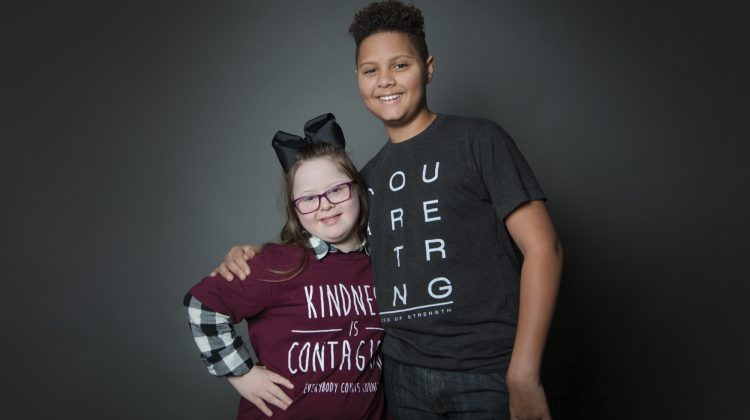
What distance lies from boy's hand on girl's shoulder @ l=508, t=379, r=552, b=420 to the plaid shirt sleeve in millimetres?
889

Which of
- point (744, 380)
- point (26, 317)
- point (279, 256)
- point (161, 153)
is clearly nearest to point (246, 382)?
point (279, 256)

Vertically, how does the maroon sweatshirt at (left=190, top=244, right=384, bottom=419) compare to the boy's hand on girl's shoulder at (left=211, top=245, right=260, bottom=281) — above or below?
below

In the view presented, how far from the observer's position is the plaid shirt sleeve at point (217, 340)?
2014mm

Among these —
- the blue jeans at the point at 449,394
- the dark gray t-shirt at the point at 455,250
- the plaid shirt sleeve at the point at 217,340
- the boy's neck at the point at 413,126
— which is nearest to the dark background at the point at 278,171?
the boy's neck at the point at 413,126

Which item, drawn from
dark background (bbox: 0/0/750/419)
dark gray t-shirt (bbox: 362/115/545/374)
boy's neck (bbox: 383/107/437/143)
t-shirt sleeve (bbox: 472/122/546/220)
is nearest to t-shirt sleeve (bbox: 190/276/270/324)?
dark gray t-shirt (bbox: 362/115/545/374)

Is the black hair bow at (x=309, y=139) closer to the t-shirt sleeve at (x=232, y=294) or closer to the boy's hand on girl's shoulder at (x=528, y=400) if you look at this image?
the t-shirt sleeve at (x=232, y=294)

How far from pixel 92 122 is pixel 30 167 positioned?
1.33 ft

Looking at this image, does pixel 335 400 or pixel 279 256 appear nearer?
pixel 335 400

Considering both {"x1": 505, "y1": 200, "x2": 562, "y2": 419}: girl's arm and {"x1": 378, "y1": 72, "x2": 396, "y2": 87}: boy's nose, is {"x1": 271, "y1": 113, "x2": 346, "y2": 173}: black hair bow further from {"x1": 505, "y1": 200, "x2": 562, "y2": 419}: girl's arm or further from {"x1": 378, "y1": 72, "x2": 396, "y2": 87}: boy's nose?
{"x1": 505, "y1": 200, "x2": 562, "y2": 419}: girl's arm

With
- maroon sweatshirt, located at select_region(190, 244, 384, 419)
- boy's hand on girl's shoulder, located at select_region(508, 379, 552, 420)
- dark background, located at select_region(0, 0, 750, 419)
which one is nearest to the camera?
boy's hand on girl's shoulder, located at select_region(508, 379, 552, 420)

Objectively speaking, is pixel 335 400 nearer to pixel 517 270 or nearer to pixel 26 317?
pixel 517 270

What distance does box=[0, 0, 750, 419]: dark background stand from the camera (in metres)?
3.22

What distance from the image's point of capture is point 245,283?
2.00 metres

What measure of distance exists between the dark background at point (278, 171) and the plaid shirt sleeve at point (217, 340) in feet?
4.31
